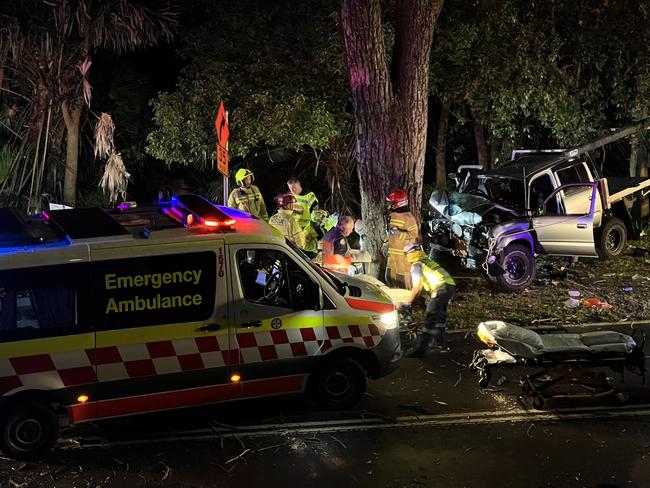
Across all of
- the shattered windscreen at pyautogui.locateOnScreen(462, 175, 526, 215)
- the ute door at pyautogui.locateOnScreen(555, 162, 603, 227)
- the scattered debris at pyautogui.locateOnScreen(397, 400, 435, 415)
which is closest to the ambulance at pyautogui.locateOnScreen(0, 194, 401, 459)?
the scattered debris at pyautogui.locateOnScreen(397, 400, 435, 415)

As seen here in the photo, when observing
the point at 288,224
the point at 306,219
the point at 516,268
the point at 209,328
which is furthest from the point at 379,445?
the point at 516,268

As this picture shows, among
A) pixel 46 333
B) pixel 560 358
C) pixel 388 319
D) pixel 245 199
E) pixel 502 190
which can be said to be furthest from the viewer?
pixel 502 190

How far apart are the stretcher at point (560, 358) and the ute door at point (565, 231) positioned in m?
4.85

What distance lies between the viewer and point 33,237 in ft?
19.5

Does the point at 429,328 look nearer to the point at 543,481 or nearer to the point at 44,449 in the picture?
the point at 543,481

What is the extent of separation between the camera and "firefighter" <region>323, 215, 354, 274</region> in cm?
949

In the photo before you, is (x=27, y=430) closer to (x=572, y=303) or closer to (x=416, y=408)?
(x=416, y=408)

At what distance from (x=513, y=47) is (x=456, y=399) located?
341 inches

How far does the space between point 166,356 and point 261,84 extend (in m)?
8.79

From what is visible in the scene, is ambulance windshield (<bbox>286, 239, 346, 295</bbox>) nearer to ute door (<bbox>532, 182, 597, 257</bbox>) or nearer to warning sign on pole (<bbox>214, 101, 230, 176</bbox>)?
warning sign on pole (<bbox>214, 101, 230, 176</bbox>)

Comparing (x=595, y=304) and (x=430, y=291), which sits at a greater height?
(x=430, y=291)

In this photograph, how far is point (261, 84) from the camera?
14.1 meters

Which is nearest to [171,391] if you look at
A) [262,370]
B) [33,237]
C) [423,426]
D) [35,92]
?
[262,370]

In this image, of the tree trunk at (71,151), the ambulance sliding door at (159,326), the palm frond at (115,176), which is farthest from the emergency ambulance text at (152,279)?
the tree trunk at (71,151)
